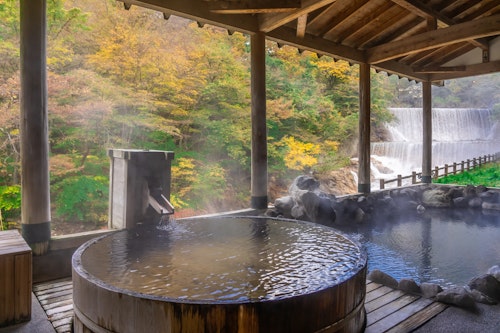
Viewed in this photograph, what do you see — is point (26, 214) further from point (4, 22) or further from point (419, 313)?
point (4, 22)

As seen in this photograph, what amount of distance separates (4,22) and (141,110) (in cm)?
250

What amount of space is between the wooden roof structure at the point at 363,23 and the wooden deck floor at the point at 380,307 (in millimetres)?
3130

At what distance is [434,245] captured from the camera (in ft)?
15.7

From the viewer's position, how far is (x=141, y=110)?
263 inches

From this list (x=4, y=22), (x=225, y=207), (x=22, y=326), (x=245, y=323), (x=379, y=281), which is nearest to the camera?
(x=245, y=323)

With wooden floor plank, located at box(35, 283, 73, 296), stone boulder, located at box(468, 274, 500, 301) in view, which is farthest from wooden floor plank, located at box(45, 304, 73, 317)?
stone boulder, located at box(468, 274, 500, 301)

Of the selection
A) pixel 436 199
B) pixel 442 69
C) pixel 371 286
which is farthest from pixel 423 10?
pixel 371 286

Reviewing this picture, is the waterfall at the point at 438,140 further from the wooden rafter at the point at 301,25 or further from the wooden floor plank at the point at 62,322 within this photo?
the wooden floor plank at the point at 62,322

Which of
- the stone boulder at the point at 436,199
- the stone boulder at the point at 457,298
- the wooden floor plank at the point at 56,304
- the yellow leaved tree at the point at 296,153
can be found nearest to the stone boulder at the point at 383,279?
the stone boulder at the point at 457,298

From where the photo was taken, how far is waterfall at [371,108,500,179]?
16.8m

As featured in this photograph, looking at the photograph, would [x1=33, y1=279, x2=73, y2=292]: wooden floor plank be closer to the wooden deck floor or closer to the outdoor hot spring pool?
the wooden deck floor

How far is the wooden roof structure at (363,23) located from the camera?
4.28 metres

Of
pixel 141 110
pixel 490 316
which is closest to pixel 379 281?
pixel 490 316

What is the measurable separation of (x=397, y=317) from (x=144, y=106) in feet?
18.8
